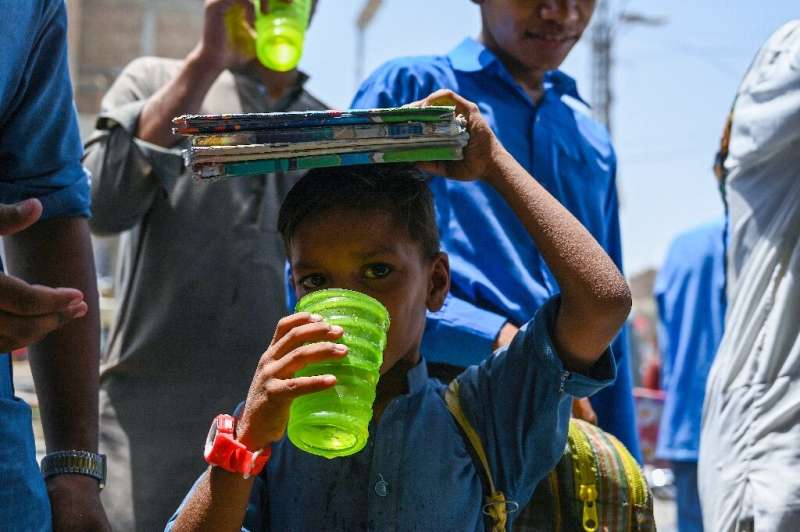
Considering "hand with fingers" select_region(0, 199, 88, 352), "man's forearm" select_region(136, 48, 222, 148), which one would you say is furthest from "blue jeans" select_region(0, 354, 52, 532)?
"man's forearm" select_region(136, 48, 222, 148)

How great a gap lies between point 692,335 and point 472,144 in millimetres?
3511

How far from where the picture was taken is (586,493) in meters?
2.04

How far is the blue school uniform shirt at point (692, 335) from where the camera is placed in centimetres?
505

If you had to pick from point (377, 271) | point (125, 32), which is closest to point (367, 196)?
point (377, 271)

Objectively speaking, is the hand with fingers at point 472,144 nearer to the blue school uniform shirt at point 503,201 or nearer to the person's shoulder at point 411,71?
the blue school uniform shirt at point 503,201

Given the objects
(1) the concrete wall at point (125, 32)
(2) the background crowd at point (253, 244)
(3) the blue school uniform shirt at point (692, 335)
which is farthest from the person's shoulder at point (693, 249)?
(1) the concrete wall at point (125, 32)

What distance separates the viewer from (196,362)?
9.35 feet

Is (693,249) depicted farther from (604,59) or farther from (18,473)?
(604,59)

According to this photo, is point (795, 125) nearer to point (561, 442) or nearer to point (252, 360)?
point (561, 442)

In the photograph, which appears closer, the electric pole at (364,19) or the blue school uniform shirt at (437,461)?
the blue school uniform shirt at (437,461)

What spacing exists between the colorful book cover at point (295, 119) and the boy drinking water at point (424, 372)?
5.3 inches

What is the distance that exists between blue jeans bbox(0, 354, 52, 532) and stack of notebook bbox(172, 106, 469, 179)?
19.7 inches

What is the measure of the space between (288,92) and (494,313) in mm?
1186

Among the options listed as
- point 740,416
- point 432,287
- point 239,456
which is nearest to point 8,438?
point 239,456
